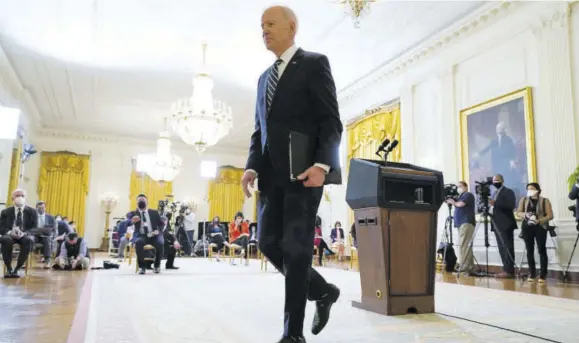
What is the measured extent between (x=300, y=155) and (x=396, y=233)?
1258 mm

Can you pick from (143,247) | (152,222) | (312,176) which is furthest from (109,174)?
(312,176)

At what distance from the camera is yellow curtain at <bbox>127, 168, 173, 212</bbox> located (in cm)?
1605

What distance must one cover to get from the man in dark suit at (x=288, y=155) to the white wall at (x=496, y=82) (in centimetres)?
541

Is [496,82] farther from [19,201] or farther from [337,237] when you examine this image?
[19,201]

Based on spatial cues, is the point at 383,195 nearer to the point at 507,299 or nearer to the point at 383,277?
the point at 383,277

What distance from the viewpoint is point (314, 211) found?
66.2 inches

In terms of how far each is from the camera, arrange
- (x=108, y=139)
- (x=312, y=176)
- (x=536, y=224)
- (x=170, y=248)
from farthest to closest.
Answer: (x=108, y=139), (x=170, y=248), (x=536, y=224), (x=312, y=176)

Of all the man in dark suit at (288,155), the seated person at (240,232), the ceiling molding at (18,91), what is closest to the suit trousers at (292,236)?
the man in dark suit at (288,155)

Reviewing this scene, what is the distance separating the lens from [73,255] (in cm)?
735

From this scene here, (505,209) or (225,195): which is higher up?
(225,195)

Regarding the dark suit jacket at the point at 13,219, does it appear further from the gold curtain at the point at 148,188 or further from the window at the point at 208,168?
the window at the point at 208,168

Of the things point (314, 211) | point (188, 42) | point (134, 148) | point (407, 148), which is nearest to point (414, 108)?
point (407, 148)

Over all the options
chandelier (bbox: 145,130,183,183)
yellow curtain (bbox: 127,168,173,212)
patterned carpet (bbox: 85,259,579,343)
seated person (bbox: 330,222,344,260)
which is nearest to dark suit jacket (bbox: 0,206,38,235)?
patterned carpet (bbox: 85,259,579,343)

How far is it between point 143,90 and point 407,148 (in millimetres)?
6627
